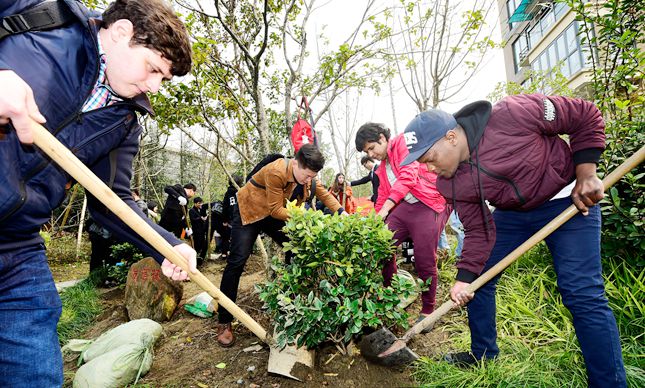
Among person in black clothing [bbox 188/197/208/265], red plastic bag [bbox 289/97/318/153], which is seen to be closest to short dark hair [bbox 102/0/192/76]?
red plastic bag [bbox 289/97/318/153]

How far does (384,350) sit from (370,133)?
2122 mm

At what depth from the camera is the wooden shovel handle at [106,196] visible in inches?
48.0

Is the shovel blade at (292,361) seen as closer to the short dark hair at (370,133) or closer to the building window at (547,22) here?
the short dark hair at (370,133)

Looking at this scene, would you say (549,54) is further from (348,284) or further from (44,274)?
(44,274)

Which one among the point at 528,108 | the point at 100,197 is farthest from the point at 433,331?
the point at 100,197

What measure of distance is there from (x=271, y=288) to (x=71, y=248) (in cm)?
1020

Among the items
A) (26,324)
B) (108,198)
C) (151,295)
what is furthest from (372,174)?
(26,324)

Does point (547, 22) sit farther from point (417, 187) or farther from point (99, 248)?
point (99, 248)

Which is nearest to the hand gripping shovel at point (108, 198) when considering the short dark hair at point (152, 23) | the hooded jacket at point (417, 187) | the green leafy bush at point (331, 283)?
→ the green leafy bush at point (331, 283)

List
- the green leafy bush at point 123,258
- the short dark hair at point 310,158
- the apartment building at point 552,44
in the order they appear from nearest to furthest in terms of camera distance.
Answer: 1. the short dark hair at point 310,158
2. the green leafy bush at point 123,258
3. the apartment building at point 552,44

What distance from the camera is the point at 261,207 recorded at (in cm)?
342

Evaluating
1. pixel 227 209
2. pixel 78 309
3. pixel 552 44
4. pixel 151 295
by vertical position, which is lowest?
pixel 78 309

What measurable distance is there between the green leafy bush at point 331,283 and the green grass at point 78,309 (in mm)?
3543

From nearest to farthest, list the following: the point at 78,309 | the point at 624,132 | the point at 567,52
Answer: the point at 624,132 → the point at 78,309 → the point at 567,52
